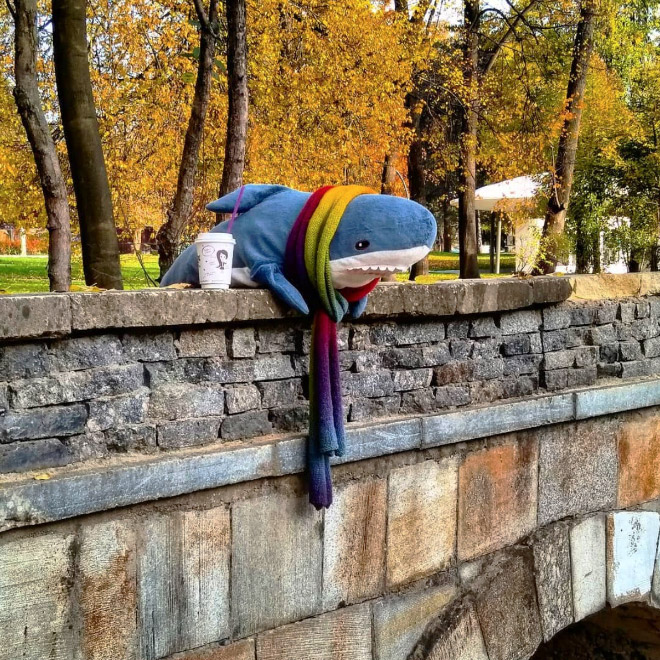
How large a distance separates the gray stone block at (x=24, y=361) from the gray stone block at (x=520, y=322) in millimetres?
2465

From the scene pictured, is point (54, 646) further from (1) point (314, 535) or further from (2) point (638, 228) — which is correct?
(2) point (638, 228)

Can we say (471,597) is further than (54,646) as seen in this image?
Yes

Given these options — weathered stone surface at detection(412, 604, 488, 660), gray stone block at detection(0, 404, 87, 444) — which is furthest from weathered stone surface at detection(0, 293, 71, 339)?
weathered stone surface at detection(412, 604, 488, 660)

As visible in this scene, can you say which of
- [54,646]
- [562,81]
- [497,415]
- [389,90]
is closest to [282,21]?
[389,90]

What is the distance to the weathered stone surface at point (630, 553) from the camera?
16.2ft

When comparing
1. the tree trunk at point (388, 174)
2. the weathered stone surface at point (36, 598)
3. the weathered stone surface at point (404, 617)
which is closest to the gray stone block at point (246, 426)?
the weathered stone surface at point (36, 598)

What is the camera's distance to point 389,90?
12.3 m

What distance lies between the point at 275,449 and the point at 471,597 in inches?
61.4

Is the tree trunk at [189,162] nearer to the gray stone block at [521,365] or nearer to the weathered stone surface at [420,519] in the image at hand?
the gray stone block at [521,365]

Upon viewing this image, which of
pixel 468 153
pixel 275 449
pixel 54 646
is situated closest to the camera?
pixel 54 646

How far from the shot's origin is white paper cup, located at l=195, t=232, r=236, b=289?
3285 millimetres

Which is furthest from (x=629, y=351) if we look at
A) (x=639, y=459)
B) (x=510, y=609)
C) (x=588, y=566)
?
(x=510, y=609)

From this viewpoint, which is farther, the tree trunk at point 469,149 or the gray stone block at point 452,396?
the tree trunk at point 469,149

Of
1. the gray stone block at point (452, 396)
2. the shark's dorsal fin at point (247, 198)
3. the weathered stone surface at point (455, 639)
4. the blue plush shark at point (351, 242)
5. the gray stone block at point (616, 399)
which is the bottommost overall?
the weathered stone surface at point (455, 639)
